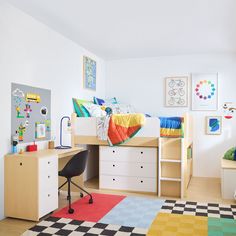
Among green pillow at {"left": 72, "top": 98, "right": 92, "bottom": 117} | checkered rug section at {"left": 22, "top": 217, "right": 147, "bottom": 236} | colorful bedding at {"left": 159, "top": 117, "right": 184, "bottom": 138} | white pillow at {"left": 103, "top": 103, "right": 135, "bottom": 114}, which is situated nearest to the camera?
checkered rug section at {"left": 22, "top": 217, "right": 147, "bottom": 236}

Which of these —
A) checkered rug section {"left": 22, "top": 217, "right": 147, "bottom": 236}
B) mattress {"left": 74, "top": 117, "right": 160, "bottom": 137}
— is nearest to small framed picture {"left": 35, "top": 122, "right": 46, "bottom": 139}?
mattress {"left": 74, "top": 117, "right": 160, "bottom": 137}

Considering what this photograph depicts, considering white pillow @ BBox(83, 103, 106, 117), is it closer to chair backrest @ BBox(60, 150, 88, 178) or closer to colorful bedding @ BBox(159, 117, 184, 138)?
colorful bedding @ BBox(159, 117, 184, 138)

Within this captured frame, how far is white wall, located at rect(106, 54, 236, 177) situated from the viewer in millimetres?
5359

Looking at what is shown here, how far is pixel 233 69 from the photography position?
533 cm

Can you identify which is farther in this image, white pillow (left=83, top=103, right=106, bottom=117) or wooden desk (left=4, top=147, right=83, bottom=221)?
white pillow (left=83, top=103, right=106, bottom=117)

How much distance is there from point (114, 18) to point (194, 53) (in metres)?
2.36

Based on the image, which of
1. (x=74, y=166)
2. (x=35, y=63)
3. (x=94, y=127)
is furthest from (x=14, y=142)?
(x=94, y=127)

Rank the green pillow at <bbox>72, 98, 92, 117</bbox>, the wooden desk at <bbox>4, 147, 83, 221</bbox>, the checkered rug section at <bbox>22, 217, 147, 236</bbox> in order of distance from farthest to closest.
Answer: the green pillow at <bbox>72, 98, 92, 117</bbox>
the wooden desk at <bbox>4, 147, 83, 221</bbox>
the checkered rug section at <bbox>22, 217, 147, 236</bbox>

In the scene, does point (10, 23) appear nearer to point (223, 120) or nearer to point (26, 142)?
point (26, 142)

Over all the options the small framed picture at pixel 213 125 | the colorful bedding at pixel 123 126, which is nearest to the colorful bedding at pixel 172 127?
the colorful bedding at pixel 123 126

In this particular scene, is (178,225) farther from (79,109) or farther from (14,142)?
(79,109)

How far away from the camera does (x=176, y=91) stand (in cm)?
557

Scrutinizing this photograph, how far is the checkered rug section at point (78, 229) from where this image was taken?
108 inches

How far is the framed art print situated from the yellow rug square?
269cm
